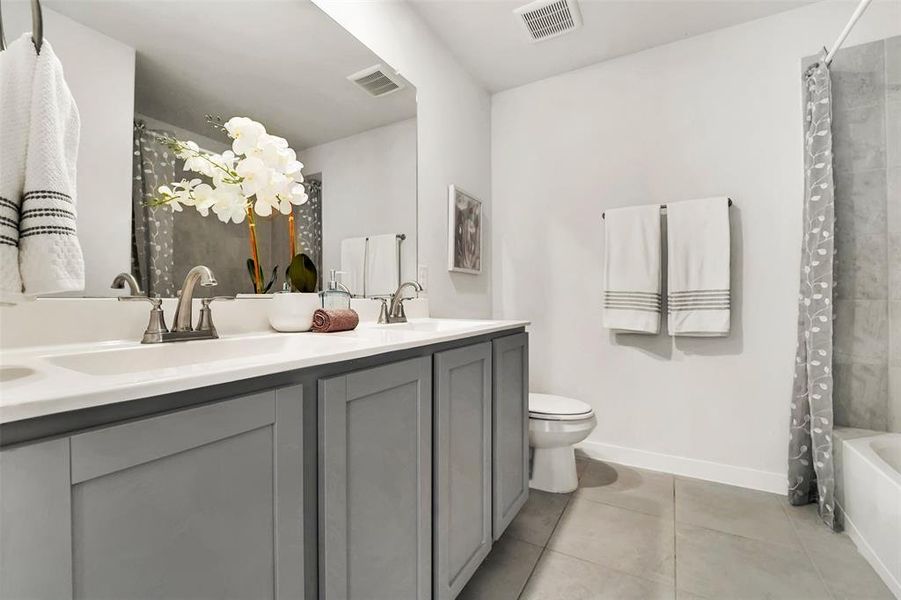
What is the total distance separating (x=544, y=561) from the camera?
146cm

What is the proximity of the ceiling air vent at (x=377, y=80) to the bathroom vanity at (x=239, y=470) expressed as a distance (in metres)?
1.10

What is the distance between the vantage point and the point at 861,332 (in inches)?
68.2

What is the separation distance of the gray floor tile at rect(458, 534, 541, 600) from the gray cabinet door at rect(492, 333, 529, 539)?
0.45 ft

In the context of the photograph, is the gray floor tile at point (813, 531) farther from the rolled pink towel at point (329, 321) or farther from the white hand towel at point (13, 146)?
the white hand towel at point (13, 146)

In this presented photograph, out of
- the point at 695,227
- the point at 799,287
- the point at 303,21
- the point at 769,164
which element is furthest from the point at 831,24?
the point at 303,21

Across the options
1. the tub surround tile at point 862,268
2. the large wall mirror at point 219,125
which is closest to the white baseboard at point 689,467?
the tub surround tile at point 862,268

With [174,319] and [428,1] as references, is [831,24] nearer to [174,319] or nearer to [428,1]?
[428,1]

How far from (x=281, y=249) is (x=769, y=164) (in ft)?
7.58

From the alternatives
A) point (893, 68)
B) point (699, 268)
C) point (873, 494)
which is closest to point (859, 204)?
point (893, 68)

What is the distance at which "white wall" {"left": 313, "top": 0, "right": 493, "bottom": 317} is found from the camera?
172 cm

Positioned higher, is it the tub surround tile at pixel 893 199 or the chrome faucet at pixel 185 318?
the tub surround tile at pixel 893 199

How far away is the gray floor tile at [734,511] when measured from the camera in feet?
5.34

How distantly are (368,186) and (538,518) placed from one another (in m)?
1.61

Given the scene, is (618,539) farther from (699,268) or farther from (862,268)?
Answer: (862,268)
